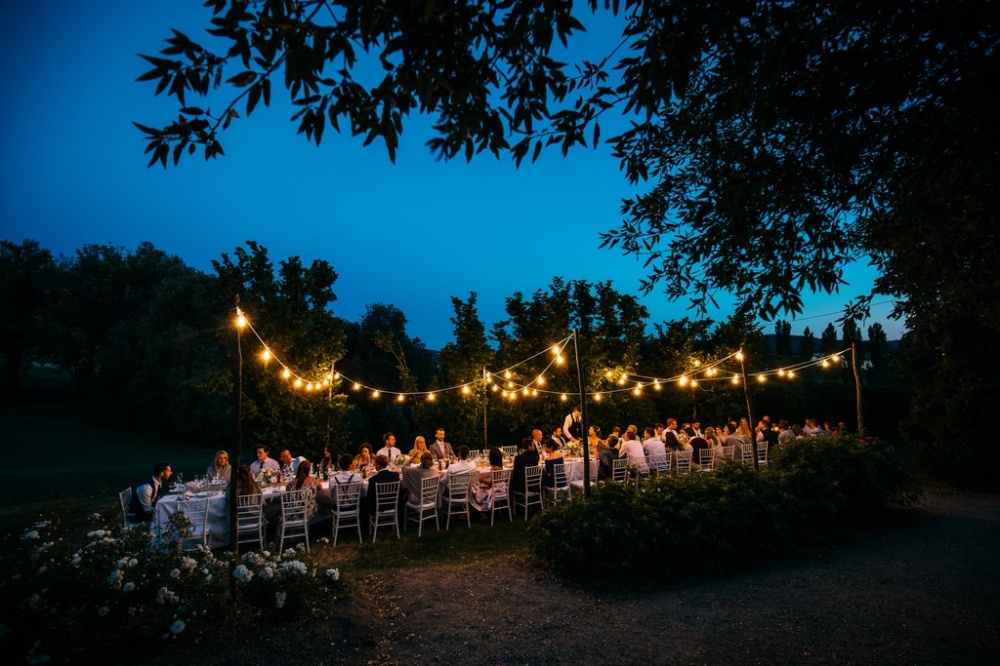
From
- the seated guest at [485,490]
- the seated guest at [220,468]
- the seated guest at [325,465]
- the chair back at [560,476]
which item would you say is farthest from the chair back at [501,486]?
the seated guest at [220,468]

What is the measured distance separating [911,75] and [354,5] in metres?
3.47

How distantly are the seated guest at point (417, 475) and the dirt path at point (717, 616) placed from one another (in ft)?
7.75

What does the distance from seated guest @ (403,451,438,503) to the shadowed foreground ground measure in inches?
88.1

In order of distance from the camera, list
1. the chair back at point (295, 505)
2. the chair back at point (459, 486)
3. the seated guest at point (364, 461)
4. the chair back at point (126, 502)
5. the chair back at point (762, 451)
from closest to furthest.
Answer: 1. the chair back at point (126, 502)
2. the chair back at point (295, 505)
3. the chair back at point (459, 486)
4. the seated guest at point (364, 461)
5. the chair back at point (762, 451)

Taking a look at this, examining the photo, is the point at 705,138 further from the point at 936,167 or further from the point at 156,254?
the point at 156,254

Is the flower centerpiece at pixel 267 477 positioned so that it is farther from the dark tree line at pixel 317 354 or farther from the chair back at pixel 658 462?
the chair back at pixel 658 462

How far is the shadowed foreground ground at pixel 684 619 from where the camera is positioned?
4160 mm

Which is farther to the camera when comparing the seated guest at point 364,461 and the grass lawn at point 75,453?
the grass lawn at point 75,453

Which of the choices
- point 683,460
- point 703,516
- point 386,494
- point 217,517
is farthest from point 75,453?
point 703,516

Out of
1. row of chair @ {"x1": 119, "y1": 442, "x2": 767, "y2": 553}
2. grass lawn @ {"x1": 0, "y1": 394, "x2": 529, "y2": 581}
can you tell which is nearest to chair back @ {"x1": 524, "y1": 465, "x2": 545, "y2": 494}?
row of chair @ {"x1": 119, "y1": 442, "x2": 767, "y2": 553}

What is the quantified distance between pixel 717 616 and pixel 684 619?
0.34m

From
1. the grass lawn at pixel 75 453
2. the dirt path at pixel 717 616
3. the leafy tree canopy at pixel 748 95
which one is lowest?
the dirt path at pixel 717 616

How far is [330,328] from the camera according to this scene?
41.5ft

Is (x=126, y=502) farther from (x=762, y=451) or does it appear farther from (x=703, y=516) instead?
(x=762, y=451)
